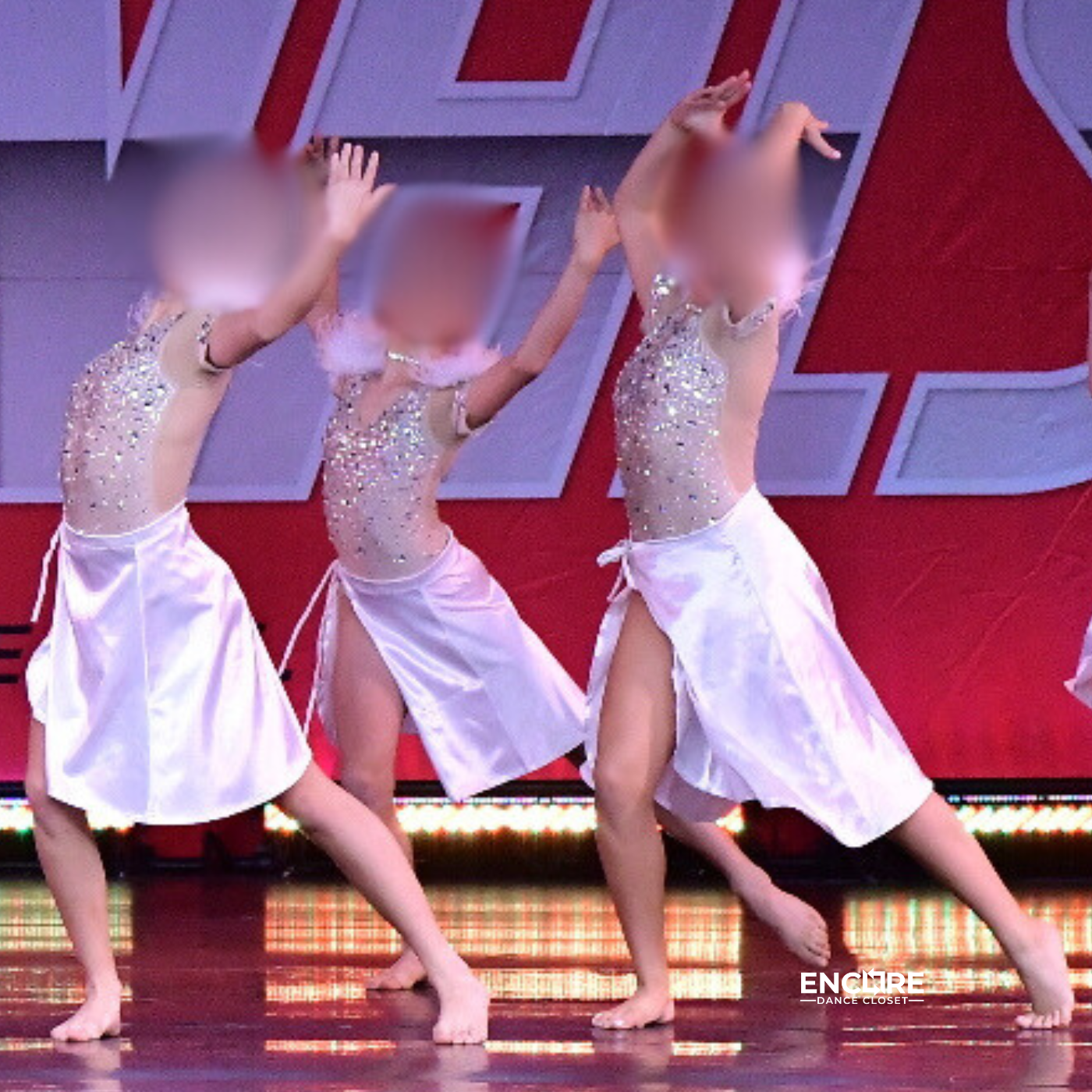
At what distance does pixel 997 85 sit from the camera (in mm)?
7941

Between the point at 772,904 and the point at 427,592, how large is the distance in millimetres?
1073

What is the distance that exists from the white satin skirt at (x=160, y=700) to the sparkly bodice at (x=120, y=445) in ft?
0.13

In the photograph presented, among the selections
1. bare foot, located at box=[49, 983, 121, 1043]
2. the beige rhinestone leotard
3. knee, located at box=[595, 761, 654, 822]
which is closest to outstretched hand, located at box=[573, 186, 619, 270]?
the beige rhinestone leotard

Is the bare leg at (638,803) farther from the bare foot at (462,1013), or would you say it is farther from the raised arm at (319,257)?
the raised arm at (319,257)

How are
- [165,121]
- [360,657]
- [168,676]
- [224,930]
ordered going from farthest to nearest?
[165,121], [224,930], [360,657], [168,676]

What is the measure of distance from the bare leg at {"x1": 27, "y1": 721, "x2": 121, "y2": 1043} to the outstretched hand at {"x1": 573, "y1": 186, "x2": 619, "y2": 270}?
54.9 inches

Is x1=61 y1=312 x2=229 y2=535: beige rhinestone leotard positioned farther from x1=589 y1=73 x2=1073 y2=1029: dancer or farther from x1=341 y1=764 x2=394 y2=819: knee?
x1=341 y1=764 x2=394 y2=819: knee

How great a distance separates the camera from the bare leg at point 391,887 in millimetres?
4238

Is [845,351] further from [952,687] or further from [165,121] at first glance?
[165,121]

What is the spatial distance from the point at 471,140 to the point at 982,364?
68.1 inches

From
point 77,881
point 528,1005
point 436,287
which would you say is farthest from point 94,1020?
point 436,287

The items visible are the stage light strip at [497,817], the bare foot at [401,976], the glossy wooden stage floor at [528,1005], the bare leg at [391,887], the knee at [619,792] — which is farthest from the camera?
the stage light strip at [497,817]

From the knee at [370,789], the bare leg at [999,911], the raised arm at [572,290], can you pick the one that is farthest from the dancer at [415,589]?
the bare leg at [999,911]

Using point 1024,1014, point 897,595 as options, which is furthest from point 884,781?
point 897,595
